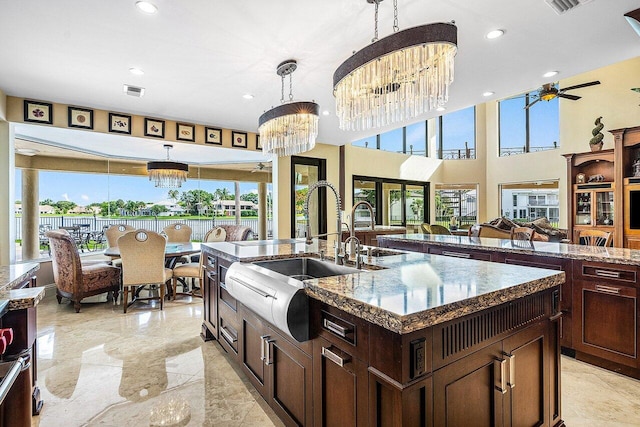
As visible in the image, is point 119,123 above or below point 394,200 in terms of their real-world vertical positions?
above

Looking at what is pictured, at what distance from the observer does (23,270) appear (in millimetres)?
2127

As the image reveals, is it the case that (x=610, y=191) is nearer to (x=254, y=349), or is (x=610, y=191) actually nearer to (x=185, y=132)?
(x=254, y=349)

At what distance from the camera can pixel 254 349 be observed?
212 centimetres

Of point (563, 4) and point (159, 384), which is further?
point (159, 384)

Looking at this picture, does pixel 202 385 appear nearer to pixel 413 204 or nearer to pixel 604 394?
pixel 604 394

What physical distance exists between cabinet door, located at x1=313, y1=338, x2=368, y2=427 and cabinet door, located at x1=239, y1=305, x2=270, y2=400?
0.53m

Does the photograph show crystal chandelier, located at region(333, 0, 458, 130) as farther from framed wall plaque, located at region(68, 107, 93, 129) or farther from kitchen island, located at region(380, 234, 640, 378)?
framed wall plaque, located at region(68, 107, 93, 129)

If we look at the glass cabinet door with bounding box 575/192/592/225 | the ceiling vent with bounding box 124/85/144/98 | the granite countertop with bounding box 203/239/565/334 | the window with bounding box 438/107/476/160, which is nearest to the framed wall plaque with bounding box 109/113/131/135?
the ceiling vent with bounding box 124/85/144/98

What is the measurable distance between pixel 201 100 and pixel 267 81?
3.79ft

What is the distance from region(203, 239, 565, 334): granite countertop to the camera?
110 centimetres

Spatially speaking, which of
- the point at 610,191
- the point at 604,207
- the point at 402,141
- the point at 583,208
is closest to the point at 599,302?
the point at 610,191

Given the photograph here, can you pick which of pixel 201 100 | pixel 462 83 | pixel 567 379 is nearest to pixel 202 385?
pixel 567 379

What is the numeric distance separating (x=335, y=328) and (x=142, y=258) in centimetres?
358

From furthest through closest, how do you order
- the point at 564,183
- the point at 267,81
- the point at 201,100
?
the point at 564,183 < the point at 201,100 < the point at 267,81
